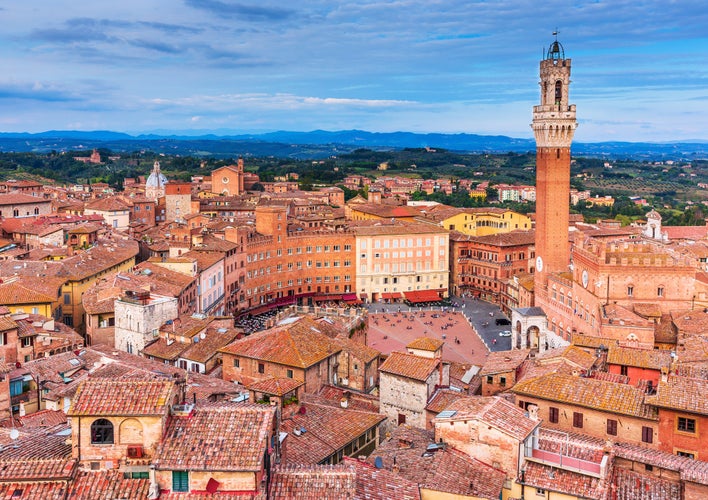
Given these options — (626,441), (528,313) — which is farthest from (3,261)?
(626,441)

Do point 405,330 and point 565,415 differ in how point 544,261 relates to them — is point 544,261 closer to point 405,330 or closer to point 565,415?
point 405,330

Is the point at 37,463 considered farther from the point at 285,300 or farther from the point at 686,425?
the point at 285,300

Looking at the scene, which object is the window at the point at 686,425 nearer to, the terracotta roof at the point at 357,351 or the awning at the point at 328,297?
the terracotta roof at the point at 357,351

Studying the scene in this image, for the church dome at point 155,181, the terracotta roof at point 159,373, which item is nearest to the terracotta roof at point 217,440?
the terracotta roof at point 159,373

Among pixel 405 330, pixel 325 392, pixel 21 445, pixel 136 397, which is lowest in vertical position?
pixel 405 330

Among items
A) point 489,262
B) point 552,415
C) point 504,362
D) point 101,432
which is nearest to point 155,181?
point 489,262
